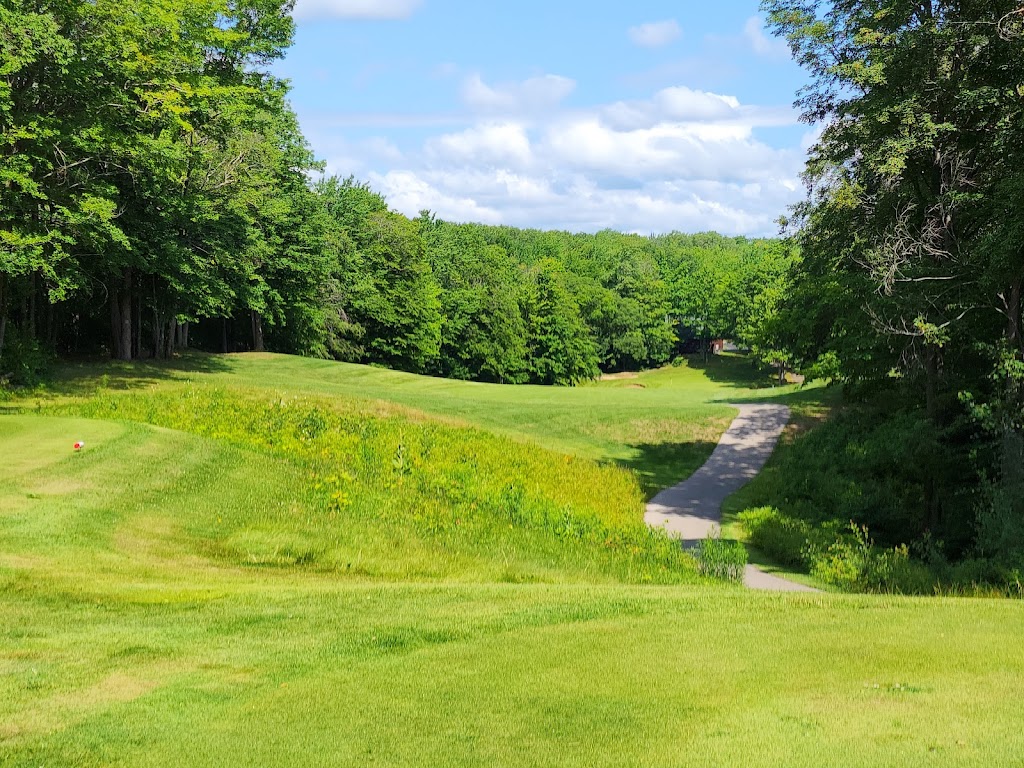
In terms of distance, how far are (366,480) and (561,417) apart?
17980 millimetres

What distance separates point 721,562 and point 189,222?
26.6 metres

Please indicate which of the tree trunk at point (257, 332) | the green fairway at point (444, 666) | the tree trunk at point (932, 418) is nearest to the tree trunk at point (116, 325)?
the tree trunk at point (257, 332)

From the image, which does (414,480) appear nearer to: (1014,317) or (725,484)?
(725,484)

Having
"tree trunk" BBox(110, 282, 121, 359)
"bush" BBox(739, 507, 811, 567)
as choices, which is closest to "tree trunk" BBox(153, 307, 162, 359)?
"tree trunk" BBox(110, 282, 121, 359)

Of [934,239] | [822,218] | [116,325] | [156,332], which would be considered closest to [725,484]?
[822,218]

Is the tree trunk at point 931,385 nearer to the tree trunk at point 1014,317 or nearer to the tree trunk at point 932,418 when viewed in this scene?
the tree trunk at point 932,418

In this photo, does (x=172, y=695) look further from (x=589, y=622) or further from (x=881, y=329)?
(x=881, y=329)

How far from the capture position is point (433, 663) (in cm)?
832

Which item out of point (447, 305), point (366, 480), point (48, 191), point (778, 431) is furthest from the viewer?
point (447, 305)

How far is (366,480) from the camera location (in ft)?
65.7

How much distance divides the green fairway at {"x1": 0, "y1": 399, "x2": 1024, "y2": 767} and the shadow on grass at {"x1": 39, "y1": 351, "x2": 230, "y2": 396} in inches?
674

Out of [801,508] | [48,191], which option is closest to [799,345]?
[801,508]

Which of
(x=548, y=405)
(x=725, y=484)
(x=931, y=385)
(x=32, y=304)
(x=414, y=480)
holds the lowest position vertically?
(x=725, y=484)

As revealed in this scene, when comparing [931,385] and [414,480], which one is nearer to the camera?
[414,480]
